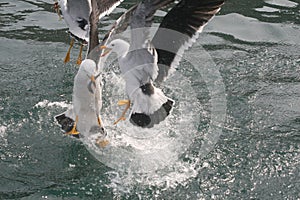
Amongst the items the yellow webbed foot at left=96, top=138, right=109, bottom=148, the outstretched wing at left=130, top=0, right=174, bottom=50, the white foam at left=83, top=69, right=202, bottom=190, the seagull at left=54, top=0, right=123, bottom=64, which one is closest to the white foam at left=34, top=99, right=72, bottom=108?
the white foam at left=83, top=69, right=202, bottom=190

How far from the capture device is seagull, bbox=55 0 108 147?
163 inches

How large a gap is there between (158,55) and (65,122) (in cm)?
97

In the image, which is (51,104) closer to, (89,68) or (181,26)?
(89,68)

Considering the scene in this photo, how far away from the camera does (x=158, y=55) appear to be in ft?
14.8

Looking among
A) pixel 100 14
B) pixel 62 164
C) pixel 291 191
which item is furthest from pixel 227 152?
pixel 100 14

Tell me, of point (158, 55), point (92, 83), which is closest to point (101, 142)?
point (92, 83)

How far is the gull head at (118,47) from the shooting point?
450 cm

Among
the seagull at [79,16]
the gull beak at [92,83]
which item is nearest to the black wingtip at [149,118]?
the gull beak at [92,83]

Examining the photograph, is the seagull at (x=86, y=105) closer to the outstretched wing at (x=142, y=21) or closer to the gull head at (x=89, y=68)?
the gull head at (x=89, y=68)

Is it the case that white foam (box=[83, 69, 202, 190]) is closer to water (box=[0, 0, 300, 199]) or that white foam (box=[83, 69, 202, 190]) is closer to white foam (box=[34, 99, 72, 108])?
water (box=[0, 0, 300, 199])

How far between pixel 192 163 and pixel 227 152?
314 mm

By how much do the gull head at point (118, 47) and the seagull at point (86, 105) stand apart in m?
0.16

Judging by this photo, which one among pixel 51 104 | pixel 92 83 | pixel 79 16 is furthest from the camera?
pixel 79 16

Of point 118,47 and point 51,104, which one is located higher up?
point 118,47
